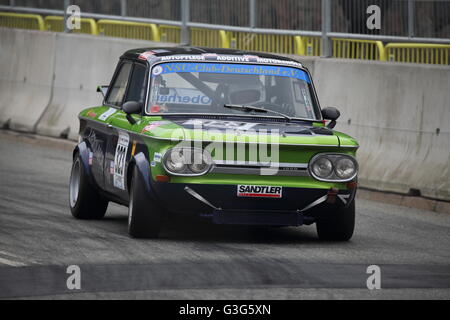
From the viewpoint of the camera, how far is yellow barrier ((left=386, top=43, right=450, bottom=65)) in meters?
15.4

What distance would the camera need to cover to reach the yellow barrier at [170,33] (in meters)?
20.3

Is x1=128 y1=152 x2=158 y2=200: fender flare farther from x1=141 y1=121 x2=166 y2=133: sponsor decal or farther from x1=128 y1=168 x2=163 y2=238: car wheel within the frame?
x1=141 y1=121 x2=166 y2=133: sponsor decal

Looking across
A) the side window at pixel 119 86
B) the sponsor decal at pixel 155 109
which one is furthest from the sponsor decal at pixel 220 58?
the side window at pixel 119 86

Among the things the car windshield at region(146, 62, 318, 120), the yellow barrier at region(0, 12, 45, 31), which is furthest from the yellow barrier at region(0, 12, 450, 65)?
the car windshield at region(146, 62, 318, 120)

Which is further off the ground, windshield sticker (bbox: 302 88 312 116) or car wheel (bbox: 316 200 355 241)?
windshield sticker (bbox: 302 88 312 116)

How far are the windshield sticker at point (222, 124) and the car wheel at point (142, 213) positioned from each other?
0.65 meters

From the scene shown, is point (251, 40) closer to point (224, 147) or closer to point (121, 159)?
point (121, 159)

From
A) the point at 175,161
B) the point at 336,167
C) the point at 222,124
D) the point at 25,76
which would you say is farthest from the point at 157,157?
the point at 25,76

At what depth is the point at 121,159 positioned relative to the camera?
11.1 m

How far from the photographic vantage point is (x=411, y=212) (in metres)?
13.7

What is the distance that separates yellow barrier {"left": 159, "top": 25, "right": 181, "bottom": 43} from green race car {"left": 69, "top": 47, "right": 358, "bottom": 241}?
27.4ft

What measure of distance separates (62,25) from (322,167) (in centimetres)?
1297
